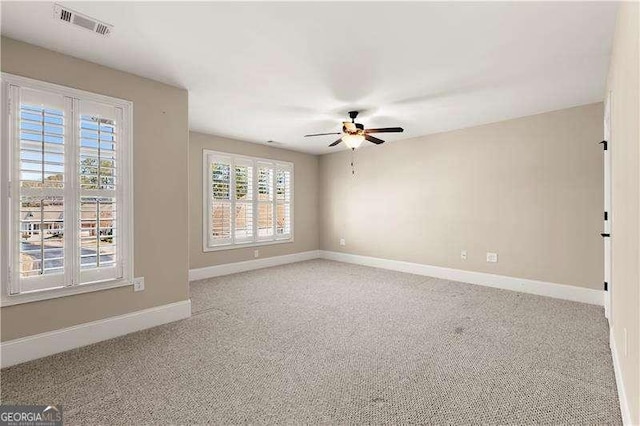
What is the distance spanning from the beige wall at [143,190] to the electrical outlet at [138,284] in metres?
0.04

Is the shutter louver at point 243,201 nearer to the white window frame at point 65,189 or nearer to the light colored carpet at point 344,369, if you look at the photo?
the light colored carpet at point 344,369

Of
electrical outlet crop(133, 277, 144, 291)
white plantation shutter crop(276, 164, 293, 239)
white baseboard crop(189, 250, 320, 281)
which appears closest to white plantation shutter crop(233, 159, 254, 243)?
white baseboard crop(189, 250, 320, 281)

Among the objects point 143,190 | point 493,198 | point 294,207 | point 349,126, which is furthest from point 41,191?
point 493,198

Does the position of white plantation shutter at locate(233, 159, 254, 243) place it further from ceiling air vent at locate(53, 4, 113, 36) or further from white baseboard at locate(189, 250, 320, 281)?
ceiling air vent at locate(53, 4, 113, 36)

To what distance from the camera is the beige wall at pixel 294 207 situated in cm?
525

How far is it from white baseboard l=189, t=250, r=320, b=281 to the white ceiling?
279 cm

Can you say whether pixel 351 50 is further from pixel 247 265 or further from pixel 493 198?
pixel 247 265

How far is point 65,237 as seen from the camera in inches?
103

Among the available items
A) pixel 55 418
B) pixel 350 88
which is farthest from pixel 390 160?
pixel 55 418

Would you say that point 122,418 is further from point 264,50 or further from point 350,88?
point 350,88

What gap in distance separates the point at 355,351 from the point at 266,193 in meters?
4.27

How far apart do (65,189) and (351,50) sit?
105 inches

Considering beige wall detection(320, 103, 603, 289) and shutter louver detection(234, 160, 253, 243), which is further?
shutter louver detection(234, 160, 253, 243)

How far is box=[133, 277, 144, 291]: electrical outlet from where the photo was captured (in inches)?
A: 119
